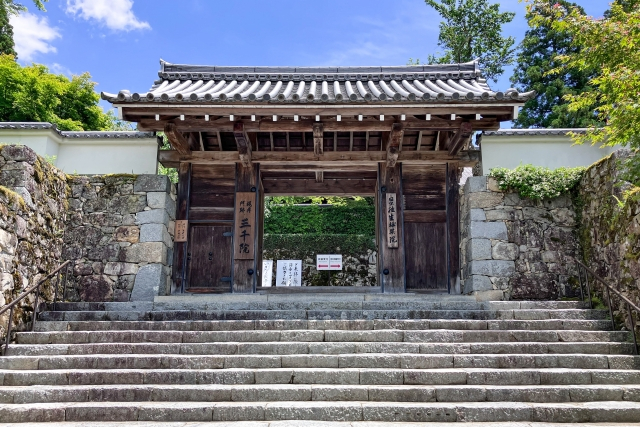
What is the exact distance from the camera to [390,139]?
27.0 ft

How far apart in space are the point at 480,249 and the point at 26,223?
714cm

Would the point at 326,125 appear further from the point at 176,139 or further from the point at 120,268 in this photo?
the point at 120,268

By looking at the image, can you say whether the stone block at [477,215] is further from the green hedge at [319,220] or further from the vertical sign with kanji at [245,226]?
the green hedge at [319,220]

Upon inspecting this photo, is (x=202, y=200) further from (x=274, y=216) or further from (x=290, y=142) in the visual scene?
(x=274, y=216)

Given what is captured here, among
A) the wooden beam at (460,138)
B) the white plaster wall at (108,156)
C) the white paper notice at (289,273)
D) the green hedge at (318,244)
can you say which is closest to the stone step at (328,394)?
the wooden beam at (460,138)

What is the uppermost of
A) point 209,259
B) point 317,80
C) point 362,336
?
point 317,80

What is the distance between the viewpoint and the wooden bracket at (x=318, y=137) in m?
8.02

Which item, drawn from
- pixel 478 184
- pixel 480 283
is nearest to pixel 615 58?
pixel 478 184

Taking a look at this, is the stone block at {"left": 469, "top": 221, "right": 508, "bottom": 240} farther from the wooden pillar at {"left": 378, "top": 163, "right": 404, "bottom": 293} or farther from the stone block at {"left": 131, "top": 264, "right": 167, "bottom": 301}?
the stone block at {"left": 131, "top": 264, "right": 167, "bottom": 301}

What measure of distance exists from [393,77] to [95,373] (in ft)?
A: 26.7

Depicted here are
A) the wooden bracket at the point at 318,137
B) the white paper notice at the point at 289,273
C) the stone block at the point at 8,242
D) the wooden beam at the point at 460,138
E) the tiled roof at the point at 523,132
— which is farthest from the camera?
the white paper notice at the point at 289,273

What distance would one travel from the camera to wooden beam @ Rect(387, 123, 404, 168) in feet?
26.2

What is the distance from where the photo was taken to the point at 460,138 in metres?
8.18

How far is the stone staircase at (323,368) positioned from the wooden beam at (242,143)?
3.09 metres
